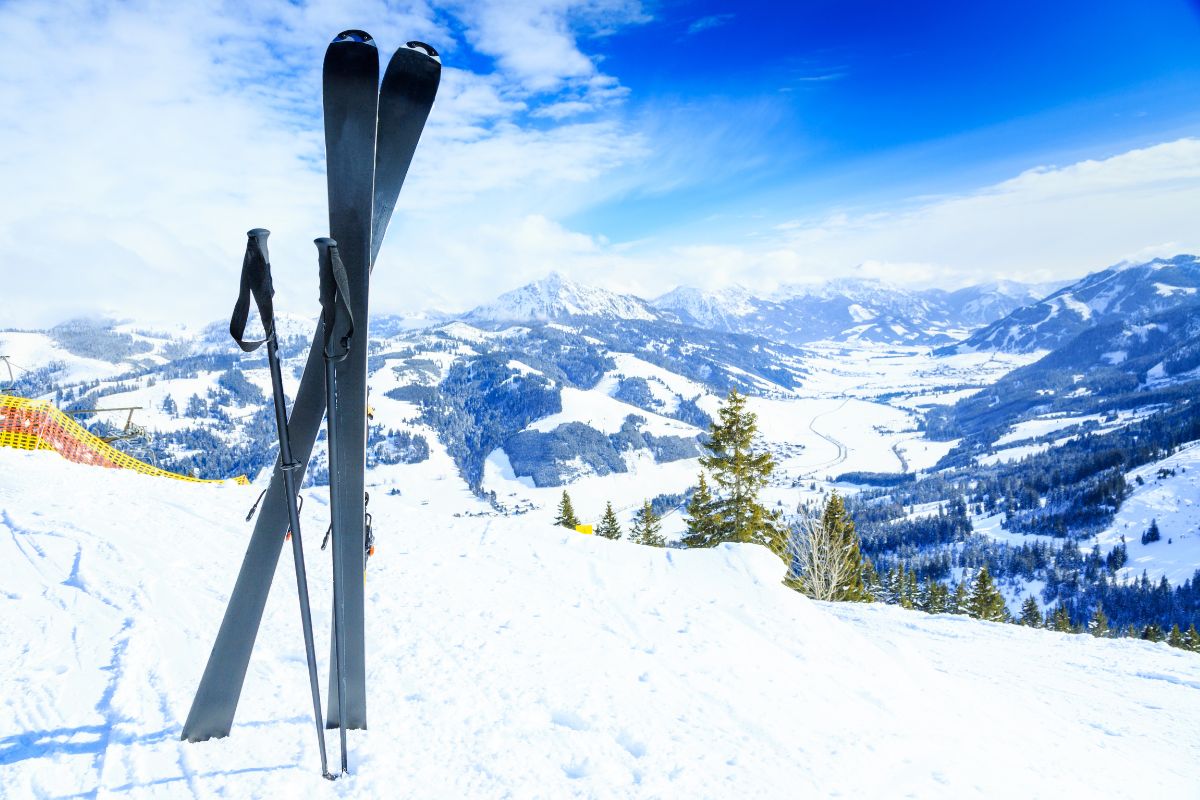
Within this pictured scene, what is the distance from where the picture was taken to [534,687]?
631 centimetres

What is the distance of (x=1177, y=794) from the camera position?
6.94 m

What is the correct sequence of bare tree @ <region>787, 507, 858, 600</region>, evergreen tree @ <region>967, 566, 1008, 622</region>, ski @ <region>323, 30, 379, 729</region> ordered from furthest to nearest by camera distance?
evergreen tree @ <region>967, 566, 1008, 622</region>, bare tree @ <region>787, 507, 858, 600</region>, ski @ <region>323, 30, 379, 729</region>

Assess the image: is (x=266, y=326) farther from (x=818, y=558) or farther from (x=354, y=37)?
(x=818, y=558)

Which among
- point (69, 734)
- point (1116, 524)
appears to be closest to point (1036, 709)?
point (69, 734)

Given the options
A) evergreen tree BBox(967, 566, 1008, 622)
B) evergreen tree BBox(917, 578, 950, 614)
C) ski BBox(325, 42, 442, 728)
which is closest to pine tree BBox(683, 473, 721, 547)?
ski BBox(325, 42, 442, 728)

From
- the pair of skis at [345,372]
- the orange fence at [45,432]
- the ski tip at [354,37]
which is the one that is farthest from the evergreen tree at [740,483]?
the ski tip at [354,37]

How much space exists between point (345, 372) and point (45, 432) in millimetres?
25686

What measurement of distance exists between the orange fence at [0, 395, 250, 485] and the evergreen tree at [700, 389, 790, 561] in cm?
1993

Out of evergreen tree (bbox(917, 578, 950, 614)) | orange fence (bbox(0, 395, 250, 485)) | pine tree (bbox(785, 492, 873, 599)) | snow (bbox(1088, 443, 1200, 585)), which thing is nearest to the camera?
orange fence (bbox(0, 395, 250, 485))

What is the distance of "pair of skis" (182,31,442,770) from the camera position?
3.76 metres

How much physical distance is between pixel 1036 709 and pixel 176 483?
19.0 meters

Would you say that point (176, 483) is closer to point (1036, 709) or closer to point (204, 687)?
point (204, 687)

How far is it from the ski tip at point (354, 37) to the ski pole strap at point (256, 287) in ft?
4.47

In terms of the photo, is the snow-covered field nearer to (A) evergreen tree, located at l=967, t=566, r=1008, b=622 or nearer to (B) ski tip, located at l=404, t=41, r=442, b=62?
(B) ski tip, located at l=404, t=41, r=442, b=62
